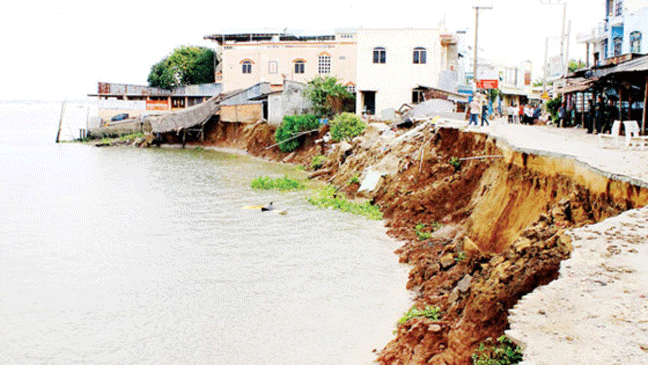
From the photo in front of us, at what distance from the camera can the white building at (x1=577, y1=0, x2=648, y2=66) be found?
2994cm

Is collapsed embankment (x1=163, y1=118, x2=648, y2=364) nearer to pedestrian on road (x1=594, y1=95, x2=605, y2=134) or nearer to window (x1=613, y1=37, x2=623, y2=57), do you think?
pedestrian on road (x1=594, y1=95, x2=605, y2=134)

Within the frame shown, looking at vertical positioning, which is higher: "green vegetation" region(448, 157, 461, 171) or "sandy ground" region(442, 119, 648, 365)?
"green vegetation" region(448, 157, 461, 171)

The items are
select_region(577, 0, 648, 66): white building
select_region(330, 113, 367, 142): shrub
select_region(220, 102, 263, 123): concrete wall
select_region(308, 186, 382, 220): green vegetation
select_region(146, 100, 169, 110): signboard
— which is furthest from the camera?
select_region(146, 100, 169, 110): signboard

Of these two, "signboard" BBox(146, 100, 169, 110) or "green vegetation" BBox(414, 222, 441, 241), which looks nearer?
"green vegetation" BBox(414, 222, 441, 241)

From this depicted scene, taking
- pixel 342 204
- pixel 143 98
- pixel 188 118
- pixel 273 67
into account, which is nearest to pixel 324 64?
pixel 273 67

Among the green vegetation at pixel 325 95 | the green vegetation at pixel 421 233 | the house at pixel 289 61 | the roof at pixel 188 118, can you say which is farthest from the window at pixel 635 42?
the roof at pixel 188 118

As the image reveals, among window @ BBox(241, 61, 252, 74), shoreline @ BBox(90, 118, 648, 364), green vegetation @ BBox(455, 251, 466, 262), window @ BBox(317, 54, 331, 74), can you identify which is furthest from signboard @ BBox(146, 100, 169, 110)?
green vegetation @ BBox(455, 251, 466, 262)

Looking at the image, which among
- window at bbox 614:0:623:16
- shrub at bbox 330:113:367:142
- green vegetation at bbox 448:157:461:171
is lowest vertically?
green vegetation at bbox 448:157:461:171

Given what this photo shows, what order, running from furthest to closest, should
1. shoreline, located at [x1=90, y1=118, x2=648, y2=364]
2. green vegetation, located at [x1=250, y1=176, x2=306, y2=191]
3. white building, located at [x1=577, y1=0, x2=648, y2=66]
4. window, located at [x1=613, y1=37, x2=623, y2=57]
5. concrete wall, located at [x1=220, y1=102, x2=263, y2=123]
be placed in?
concrete wall, located at [x1=220, y1=102, x2=263, y2=123]
window, located at [x1=613, y1=37, x2=623, y2=57]
white building, located at [x1=577, y1=0, x2=648, y2=66]
green vegetation, located at [x1=250, y1=176, x2=306, y2=191]
shoreline, located at [x1=90, y1=118, x2=648, y2=364]

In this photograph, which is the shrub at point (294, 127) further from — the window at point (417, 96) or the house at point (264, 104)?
the window at point (417, 96)

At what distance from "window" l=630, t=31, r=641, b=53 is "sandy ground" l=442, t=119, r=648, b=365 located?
26.7 meters

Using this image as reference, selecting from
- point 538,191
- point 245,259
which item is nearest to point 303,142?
point 245,259

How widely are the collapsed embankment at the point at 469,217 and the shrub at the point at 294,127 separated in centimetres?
1120

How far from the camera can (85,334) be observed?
32.0ft
